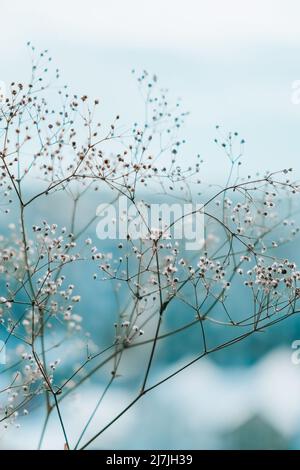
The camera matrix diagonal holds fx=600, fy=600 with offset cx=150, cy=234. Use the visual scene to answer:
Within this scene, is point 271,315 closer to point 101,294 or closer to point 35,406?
point 35,406

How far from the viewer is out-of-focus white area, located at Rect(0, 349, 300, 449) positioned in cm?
364

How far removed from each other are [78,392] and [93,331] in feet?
1.60

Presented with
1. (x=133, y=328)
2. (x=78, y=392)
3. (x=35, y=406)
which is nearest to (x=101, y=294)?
(x=78, y=392)

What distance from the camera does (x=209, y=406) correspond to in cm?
396

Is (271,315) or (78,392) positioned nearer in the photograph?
(271,315)

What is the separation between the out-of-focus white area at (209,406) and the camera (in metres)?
3.64

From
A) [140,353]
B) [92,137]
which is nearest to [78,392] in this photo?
[140,353]

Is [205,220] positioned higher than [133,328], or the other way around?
[205,220]

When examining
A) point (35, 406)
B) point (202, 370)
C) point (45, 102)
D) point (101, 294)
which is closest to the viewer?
point (45, 102)

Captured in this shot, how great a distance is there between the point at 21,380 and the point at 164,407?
1567 mm

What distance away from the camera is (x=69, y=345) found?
9.24 ft
